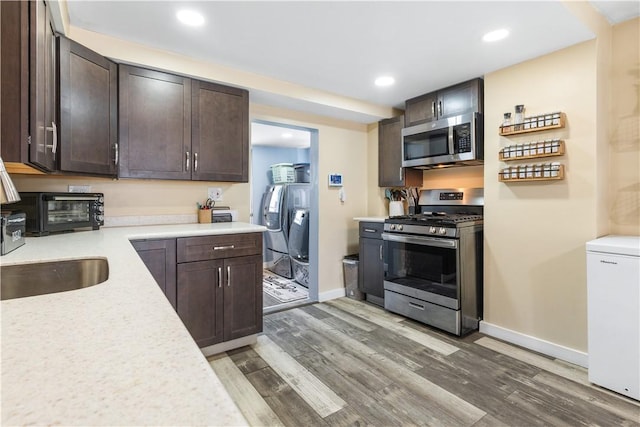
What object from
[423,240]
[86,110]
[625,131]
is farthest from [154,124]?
[625,131]

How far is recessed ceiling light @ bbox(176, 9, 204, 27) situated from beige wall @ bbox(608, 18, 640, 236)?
9.55 ft

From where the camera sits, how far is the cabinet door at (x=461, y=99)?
111 inches

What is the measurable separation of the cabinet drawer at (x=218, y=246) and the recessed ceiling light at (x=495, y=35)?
7.10ft

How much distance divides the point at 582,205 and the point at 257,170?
4.69 meters

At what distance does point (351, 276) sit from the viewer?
380 cm

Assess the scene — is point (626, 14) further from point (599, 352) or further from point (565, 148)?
point (599, 352)

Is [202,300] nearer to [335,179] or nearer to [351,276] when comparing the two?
[351,276]

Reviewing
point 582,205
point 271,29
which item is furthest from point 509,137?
point 271,29

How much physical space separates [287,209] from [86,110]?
3.02 metres

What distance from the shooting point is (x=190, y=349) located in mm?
533

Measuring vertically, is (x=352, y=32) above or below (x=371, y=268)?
above

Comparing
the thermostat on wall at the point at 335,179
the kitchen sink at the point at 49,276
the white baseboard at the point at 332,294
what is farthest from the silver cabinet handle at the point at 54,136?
the white baseboard at the point at 332,294

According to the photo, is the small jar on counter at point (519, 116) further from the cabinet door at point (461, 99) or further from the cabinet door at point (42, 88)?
the cabinet door at point (42, 88)

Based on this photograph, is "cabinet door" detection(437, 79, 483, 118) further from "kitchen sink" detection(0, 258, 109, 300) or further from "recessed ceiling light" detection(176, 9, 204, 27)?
"kitchen sink" detection(0, 258, 109, 300)
